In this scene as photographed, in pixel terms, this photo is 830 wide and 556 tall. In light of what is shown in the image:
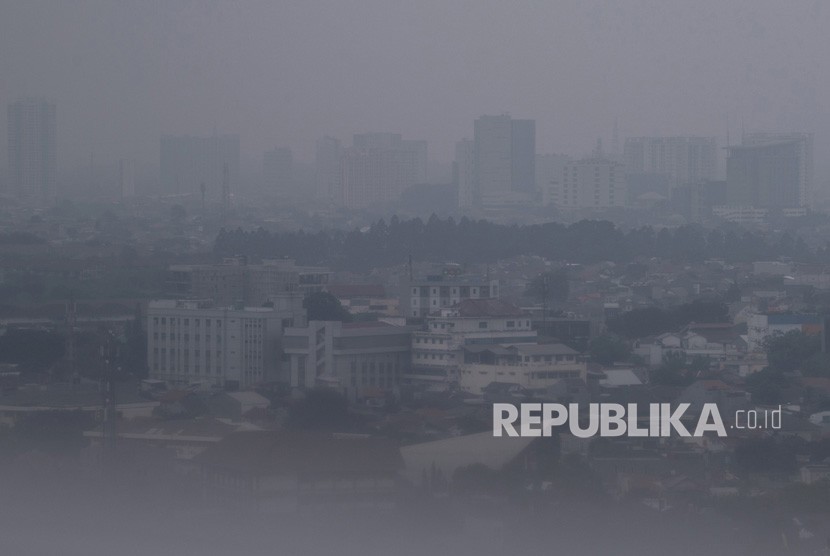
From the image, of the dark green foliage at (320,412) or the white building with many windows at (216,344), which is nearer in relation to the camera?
the dark green foliage at (320,412)

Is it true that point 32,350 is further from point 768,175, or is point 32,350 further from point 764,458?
point 768,175

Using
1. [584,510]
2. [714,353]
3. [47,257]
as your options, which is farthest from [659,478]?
[47,257]

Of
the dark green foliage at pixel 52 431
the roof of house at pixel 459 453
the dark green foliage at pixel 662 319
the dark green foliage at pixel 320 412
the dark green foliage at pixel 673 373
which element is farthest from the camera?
the dark green foliage at pixel 662 319

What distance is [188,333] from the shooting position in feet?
24.7

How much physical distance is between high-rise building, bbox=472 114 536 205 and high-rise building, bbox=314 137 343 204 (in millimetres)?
3428

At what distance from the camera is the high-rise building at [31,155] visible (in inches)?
409

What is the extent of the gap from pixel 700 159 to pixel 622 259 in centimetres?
1387

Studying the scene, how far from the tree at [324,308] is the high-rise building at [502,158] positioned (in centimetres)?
1530

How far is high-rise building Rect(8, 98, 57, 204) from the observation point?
10.4m

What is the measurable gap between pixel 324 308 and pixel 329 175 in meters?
12.8

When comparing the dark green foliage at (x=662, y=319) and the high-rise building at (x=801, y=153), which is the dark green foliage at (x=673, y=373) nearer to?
the dark green foliage at (x=662, y=319)

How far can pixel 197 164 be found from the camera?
47.7 feet

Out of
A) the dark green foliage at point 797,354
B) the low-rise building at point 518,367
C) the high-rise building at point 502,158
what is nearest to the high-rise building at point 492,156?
the high-rise building at point 502,158

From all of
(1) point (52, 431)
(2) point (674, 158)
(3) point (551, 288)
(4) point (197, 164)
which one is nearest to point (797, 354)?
(1) point (52, 431)
